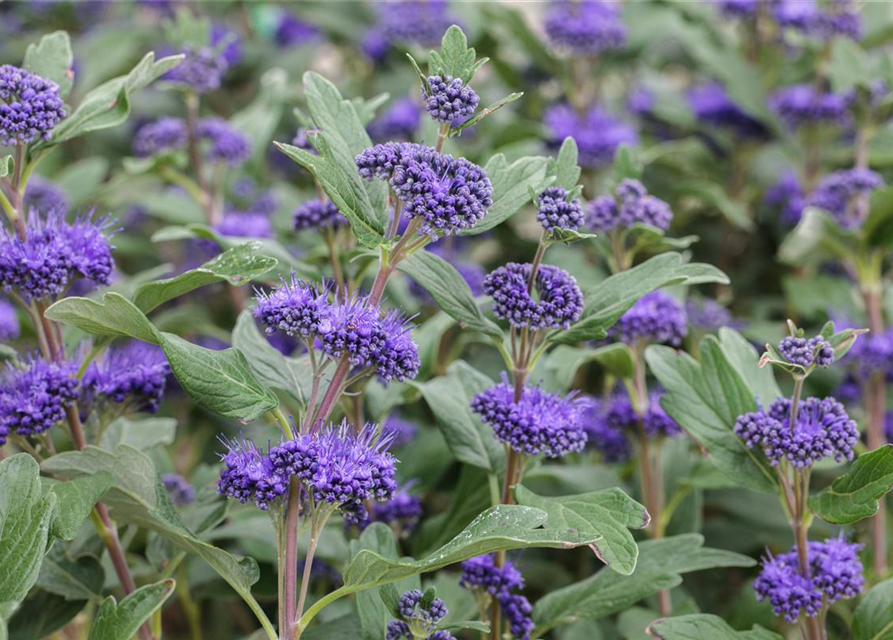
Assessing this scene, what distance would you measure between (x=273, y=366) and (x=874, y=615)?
0.97 meters

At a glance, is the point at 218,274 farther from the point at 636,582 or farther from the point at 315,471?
the point at 636,582

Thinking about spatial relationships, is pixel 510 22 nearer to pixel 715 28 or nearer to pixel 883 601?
pixel 715 28

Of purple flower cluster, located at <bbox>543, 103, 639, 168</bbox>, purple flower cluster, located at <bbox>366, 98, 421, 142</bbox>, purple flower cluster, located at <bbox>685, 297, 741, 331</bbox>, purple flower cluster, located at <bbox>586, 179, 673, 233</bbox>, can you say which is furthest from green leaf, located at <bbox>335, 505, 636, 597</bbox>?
purple flower cluster, located at <bbox>366, 98, 421, 142</bbox>

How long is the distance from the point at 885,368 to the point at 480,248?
1.27 m

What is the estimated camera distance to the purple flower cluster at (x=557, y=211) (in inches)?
53.4

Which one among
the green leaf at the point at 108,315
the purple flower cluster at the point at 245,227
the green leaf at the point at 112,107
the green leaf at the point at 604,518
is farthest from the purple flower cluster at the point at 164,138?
the green leaf at the point at 604,518

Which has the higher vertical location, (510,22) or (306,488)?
(510,22)

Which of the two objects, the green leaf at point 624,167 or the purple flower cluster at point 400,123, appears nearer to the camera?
the green leaf at point 624,167

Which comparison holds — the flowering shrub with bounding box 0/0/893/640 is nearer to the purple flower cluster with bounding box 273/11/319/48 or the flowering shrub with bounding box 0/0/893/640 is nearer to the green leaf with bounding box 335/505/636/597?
the green leaf with bounding box 335/505/636/597

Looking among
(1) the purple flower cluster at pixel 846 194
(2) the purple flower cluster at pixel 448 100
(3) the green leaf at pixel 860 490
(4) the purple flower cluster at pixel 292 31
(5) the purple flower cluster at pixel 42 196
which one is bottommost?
(3) the green leaf at pixel 860 490

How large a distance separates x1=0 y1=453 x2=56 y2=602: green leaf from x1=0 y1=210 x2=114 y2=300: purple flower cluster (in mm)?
253

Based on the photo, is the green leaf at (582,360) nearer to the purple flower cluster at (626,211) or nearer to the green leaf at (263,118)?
the purple flower cluster at (626,211)

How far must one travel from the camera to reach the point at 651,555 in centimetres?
158

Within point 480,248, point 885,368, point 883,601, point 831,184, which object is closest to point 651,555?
point 883,601
